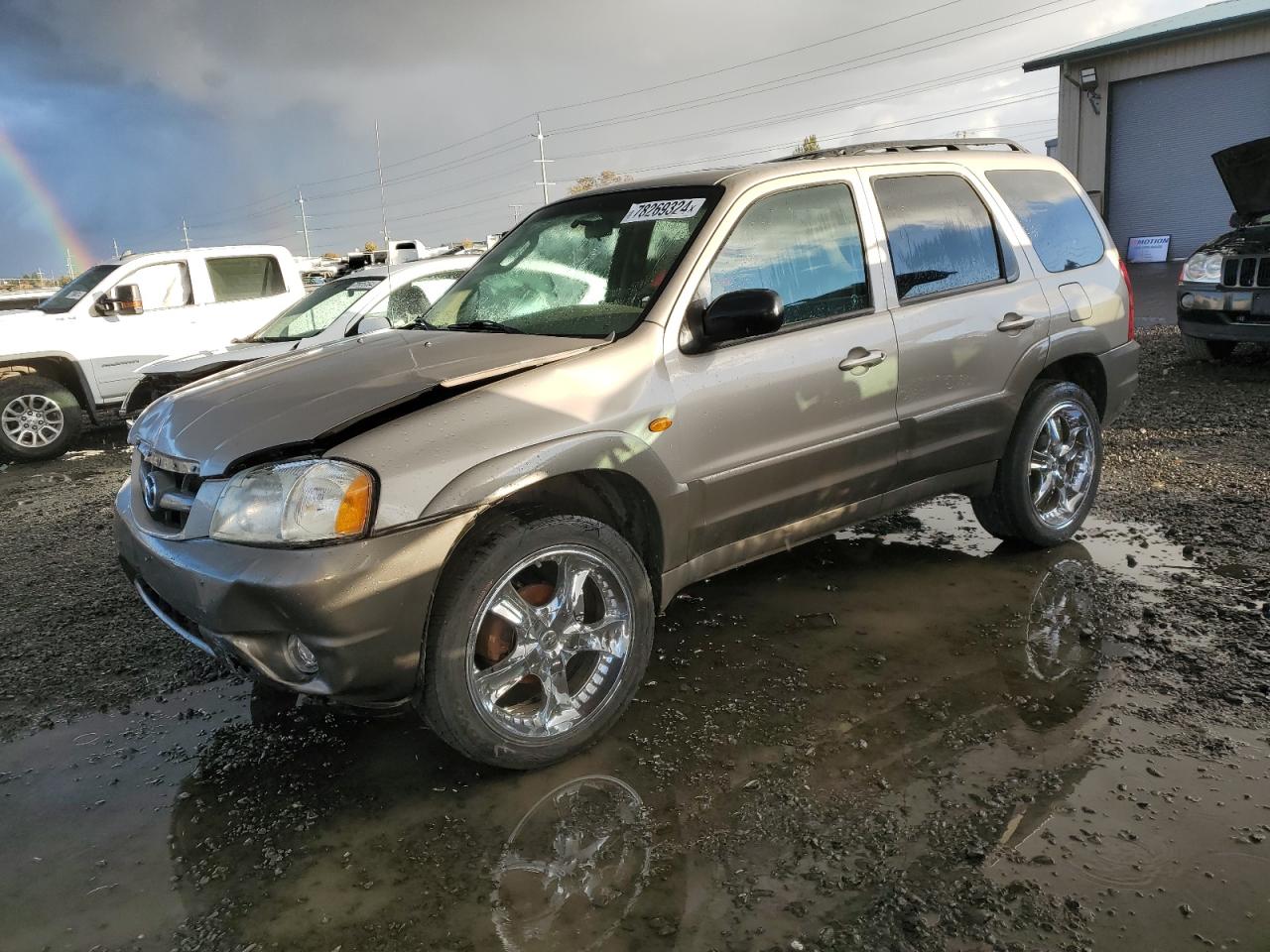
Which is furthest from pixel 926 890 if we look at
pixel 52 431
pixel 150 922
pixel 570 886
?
pixel 52 431

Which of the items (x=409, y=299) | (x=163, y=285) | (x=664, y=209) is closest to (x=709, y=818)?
(x=664, y=209)

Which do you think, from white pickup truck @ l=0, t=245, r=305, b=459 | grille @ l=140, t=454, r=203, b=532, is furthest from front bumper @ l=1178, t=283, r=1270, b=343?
white pickup truck @ l=0, t=245, r=305, b=459

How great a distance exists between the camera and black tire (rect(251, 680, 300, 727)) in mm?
3377

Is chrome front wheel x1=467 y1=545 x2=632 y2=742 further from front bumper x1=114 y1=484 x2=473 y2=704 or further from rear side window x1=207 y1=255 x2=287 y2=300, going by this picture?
rear side window x1=207 y1=255 x2=287 y2=300

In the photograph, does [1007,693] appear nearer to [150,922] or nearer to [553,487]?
[553,487]

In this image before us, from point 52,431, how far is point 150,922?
8219 mm

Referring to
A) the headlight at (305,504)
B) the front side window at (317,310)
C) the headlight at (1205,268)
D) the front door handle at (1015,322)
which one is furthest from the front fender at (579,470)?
the headlight at (1205,268)

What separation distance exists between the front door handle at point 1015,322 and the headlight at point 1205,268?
17.8 feet

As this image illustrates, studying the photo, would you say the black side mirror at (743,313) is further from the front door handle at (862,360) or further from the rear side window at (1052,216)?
the rear side window at (1052,216)

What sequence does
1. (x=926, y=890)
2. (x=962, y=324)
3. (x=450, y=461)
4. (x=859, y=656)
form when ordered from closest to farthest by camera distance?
(x=926, y=890) → (x=450, y=461) → (x=859, y=656) → (x=962, y=324)

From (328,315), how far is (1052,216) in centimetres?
616

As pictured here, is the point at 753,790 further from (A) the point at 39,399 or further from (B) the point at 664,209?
(A) the point at 39,399

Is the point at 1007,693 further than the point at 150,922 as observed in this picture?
Yes

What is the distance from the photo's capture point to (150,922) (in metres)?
2.34
